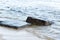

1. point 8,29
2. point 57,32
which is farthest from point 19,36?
point 57,32

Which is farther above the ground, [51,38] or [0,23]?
[0,23]

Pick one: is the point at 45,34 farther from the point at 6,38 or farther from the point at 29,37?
the point at 6,38

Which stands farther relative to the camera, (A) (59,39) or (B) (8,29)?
(B) (8,29)

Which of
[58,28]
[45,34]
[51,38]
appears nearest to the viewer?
[51,38]

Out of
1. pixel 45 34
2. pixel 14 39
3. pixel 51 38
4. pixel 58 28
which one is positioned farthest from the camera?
pixel 58 28

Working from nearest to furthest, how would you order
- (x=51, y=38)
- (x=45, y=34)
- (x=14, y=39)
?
1. (x=14, y=39)
2. (x=51, y=38)
3. (x=45, y=34)

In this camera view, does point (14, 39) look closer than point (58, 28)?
Yes

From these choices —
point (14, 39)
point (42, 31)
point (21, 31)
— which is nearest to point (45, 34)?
point (42, 31)

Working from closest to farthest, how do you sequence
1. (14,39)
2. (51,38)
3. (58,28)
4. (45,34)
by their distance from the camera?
(14,39), (51,38), (45,34), (58,28)

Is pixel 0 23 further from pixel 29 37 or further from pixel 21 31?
pixel 29 37

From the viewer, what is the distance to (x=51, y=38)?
12.9ft

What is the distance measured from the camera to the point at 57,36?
413 centimetres

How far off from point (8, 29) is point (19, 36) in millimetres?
612

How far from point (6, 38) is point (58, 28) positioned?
1661 millimetres
